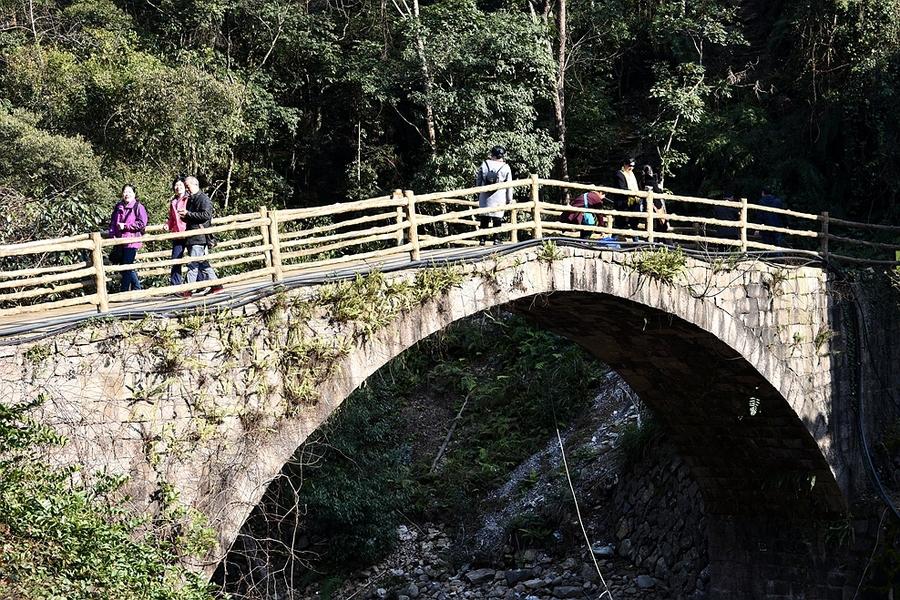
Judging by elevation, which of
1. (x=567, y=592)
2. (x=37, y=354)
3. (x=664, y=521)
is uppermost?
(x=37, y=354)

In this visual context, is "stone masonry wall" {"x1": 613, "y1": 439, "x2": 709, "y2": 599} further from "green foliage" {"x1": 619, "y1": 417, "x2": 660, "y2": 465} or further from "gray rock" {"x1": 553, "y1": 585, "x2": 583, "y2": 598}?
"gray rock" {"x1": 553, "y1": 585, "x2": 583, "y2": 598}

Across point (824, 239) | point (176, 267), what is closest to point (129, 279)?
point (176, 267)

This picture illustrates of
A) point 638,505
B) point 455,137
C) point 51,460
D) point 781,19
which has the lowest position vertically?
point 638,505

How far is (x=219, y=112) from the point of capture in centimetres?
2200

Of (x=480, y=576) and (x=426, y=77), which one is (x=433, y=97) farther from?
(x=480, y=576)

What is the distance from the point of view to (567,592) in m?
18.0

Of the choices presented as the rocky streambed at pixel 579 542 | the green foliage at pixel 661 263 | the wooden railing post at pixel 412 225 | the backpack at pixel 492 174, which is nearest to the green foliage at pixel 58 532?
the wooden railing post at pixel 412 225

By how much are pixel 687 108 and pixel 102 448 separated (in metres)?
18.7

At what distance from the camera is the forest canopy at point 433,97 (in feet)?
69.1

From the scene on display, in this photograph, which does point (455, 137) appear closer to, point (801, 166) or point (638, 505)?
point (801, 166)

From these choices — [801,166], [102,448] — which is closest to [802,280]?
[801,166]

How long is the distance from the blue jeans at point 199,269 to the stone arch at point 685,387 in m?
1.56

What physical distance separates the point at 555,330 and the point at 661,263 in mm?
2301

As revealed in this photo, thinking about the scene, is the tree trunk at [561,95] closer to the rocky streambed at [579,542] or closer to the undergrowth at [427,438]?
the undergrowth at [427,438]
